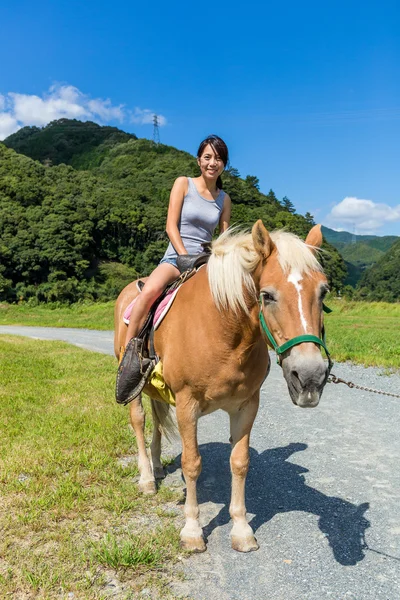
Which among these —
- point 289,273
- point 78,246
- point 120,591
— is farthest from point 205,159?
point 78,246

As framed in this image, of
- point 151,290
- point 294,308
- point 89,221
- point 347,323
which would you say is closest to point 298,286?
point 294,308

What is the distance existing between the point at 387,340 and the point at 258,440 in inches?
328

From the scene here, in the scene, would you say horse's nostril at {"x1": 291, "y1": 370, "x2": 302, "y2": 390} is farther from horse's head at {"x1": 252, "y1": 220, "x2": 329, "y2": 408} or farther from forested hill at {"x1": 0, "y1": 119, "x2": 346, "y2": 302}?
forested hill at {"x1": 0, "y1": 119, "x2": 346, "y2": 302}

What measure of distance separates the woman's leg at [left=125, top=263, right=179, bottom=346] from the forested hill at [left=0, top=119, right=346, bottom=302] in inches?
1169

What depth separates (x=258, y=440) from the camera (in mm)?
5578

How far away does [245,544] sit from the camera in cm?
315

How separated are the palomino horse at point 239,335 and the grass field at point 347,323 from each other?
23.5ft

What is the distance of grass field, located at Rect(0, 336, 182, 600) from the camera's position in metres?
2.67

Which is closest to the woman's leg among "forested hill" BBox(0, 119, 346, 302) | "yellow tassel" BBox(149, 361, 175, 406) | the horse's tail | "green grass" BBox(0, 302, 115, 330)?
"yellow tassel" BBox(149, 361, 175, 406)

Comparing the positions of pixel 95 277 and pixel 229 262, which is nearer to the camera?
pixel 229 262

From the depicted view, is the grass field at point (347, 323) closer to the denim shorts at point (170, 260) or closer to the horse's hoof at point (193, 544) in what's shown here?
the denim shorts at point (170, 260)

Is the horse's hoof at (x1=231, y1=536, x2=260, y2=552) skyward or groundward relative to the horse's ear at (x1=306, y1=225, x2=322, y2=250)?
groundward

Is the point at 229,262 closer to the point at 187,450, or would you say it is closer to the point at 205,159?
the point at 205,159

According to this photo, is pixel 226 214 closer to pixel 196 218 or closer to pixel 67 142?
pixel 196 218
